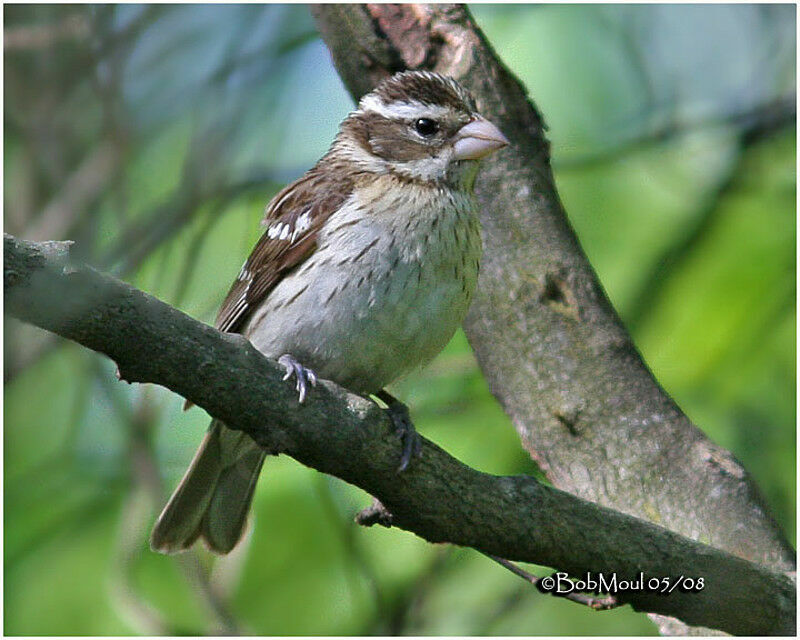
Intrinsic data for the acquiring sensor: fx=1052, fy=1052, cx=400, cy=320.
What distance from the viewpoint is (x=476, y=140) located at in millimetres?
3555

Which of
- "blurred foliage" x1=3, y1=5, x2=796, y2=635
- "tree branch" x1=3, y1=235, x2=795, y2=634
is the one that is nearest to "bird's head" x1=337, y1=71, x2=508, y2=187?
"blurred foliage" x1=3, y1=5, x2=796, y2=635

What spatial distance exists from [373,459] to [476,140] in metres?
1.37

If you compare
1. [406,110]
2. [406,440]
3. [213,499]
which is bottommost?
[213,499]

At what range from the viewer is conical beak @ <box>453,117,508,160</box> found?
3.52 meters

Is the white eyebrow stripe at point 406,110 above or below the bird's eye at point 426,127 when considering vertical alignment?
above

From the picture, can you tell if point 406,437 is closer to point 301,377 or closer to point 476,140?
point 301,377

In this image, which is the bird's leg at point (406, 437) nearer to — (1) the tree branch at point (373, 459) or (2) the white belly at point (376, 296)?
(1) the tree branch at point (373, 459)

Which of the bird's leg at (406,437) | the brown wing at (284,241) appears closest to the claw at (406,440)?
the bird's leg at (406,437)

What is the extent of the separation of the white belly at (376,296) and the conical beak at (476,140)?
0.26m

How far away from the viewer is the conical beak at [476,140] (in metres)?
3.52

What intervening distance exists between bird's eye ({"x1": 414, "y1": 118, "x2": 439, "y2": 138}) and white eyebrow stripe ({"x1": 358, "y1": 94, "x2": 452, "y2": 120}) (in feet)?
0.05

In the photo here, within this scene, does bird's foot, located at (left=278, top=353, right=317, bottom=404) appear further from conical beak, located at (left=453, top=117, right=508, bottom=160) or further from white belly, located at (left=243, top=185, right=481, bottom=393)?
conical beak, located at (left=453, top=117, right=508, bottom=160)

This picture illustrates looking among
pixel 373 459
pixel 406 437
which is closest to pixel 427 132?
pixel 406 437

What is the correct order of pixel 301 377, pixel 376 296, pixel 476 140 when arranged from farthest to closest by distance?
pixel 476 140
pixel 376 296
pixel 301 377
